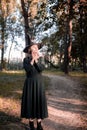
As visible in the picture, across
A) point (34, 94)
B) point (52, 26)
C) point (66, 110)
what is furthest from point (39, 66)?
point (52, 26)

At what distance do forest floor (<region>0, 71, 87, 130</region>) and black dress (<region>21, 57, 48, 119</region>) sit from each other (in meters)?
0.96

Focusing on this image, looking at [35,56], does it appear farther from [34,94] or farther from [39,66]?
[34,94]

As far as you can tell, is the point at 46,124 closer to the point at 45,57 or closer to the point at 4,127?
the point at 4,127

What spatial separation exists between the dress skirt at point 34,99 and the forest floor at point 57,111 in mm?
940

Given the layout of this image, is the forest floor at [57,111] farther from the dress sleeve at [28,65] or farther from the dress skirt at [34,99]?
the dress sleeve at [28,65]

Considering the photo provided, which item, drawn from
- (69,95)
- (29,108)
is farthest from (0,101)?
(29,108)

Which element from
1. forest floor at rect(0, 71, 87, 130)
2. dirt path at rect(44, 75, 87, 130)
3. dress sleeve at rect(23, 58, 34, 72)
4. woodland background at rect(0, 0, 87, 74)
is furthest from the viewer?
woodland background at rect(0, 0, 87, 74)

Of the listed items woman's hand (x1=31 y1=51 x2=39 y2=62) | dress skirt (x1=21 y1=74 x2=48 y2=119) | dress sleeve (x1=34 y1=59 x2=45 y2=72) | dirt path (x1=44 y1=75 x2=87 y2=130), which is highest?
woman's hand (x1=31 y1=51 x2=39 y2=62)

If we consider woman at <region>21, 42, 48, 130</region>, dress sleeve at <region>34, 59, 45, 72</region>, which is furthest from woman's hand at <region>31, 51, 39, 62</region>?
dress sleeve at <region>34, 59, 45, 72</region>

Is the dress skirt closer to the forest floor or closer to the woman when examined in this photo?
the woman

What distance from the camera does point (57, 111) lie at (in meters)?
11.6

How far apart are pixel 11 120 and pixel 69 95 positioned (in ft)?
19.2

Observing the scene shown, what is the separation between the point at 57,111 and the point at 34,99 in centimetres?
342

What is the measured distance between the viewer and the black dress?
8.38 m
